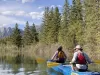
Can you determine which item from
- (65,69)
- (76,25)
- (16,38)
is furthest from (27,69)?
(16,38)

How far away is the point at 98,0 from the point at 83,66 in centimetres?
2392

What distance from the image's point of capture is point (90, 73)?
1352cm

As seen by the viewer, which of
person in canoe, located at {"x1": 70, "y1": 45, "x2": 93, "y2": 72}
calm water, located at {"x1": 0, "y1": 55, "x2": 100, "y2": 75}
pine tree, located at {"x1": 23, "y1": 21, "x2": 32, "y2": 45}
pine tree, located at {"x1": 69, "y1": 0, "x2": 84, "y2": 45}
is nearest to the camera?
person in canoe, located at {"x1": 70, "y1": 45, "x2": 93, "y2": 72}

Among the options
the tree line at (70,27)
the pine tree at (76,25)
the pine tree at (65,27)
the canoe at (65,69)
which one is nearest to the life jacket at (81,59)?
the canoe at (65,69)

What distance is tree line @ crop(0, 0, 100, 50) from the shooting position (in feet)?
120

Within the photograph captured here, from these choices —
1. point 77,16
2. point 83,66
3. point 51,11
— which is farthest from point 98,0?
point 51,11

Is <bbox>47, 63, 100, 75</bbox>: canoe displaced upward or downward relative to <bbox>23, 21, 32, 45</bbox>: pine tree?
downward

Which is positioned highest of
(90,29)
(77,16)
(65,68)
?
(77,16)

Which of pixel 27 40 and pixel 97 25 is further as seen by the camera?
pixel 27 40

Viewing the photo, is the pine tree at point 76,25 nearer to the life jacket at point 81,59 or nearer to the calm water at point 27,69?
the calm water at point 27,69

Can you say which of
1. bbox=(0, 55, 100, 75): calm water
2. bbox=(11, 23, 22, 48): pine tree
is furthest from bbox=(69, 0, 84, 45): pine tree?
bbox=(11, 23, 22, 48): pine tree

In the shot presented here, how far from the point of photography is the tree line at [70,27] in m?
36.7

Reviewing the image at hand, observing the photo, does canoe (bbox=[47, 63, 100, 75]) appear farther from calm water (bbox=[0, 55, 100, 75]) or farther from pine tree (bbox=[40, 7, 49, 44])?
pine tree (bbox=[40, 7, 49, 44])

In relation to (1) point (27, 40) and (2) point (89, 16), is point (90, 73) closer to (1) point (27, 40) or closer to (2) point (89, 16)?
(2) point (89, 16)
